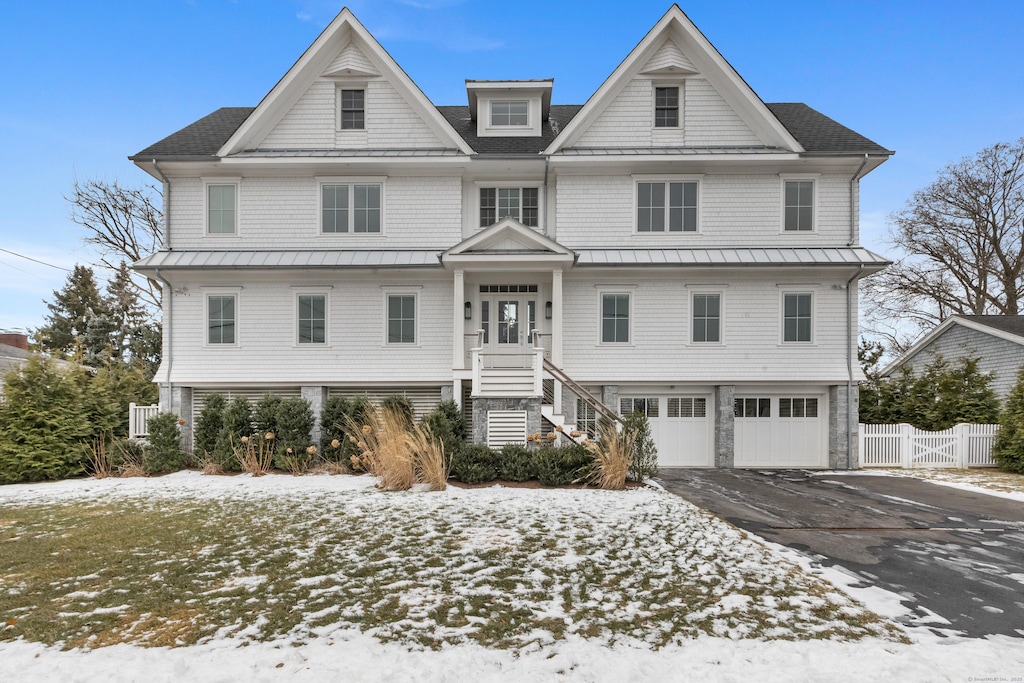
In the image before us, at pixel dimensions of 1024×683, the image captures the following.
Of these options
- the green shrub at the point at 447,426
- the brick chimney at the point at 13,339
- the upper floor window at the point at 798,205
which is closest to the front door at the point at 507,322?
the green shrub at the point at 447,426

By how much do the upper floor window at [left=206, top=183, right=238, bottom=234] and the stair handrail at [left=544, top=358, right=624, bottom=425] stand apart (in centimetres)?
990

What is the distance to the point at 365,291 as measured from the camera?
1488 cm

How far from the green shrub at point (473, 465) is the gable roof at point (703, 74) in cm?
859

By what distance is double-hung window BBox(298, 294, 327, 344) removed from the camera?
14.8 m

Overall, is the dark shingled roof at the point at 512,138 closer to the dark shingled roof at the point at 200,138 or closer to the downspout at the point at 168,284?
the dark shingled roof at the point at 200,138

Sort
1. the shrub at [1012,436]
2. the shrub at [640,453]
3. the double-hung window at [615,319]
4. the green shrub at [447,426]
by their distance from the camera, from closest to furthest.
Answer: the shrub at [640,453] < the green shrub at [447,426] < the shrub at [1012,436] < the double-hung window at [615,319]

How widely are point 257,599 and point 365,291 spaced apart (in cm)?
1080

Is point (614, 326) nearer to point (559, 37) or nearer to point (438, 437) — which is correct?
point (438, 437)

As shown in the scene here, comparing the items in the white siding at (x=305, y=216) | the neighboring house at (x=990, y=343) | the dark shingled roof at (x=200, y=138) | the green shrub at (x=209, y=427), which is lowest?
the green shrub at (x=209, y=427)

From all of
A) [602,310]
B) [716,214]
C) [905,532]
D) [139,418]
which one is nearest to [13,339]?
[139,418]

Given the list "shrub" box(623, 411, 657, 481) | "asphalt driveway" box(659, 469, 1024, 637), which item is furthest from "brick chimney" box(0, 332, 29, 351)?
"asphalt driveway" box(659, 469, 1024, 637)

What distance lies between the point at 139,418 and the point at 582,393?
11.7 m

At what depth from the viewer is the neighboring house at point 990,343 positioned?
18.2 m

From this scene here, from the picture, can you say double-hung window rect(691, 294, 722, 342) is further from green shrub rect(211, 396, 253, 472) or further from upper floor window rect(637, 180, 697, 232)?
green shrub rect(211, 396, 253, 472)
